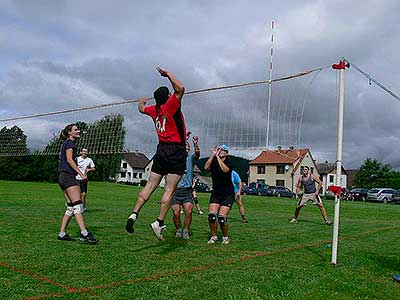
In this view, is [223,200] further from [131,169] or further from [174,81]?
[131,169]

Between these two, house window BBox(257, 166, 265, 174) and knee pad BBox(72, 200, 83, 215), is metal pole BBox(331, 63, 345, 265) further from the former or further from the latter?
house window BBox(257, 166, 265, 174)

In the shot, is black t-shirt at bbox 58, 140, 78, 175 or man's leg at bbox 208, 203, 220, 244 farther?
man's leg at bbox 208, 203, 220, 244

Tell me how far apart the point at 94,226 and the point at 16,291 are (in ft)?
Result: 20.5

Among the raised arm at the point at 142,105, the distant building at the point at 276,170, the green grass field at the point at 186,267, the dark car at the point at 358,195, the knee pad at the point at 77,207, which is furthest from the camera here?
the distant building at the point at 276,170

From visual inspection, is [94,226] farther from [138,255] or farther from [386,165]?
[386,165]

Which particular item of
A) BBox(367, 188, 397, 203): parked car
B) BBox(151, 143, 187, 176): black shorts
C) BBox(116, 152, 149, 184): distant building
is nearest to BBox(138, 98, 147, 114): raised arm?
BBox(151, 143, 187, 176): black shorts

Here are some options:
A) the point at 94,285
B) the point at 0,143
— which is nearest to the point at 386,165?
the point at 0,143

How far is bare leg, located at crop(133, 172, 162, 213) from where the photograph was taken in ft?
23.0

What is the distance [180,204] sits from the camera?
9898mm

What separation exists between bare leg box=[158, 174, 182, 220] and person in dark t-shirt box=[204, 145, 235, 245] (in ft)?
7.00

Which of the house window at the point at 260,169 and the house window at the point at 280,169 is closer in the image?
the house window at the point at 280,169

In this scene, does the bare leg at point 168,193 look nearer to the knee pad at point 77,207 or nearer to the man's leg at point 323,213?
the knee pad at point 77,207

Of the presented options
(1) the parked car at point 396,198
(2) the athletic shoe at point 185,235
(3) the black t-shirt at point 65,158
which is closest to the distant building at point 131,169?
(1) the parked car at point 396,198

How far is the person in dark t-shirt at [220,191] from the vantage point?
9.17 metres
